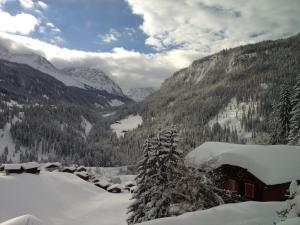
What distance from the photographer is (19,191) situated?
186ft

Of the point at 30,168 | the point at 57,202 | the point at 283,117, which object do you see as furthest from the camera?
the point at 30,168

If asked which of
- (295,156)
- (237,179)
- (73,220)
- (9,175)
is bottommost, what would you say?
(73,220)

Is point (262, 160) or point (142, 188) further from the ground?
point (262, 160)

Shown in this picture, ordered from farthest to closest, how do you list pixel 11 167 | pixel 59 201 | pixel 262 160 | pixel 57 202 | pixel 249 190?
Result: pixel 11 167, pixel 59 201, pixel 57 202, pixel 249 190, pixel 262 160

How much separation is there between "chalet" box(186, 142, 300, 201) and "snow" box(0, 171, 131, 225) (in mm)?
18298

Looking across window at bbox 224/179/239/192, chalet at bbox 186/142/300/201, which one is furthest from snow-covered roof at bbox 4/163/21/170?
window at bbox 224/179/239/192

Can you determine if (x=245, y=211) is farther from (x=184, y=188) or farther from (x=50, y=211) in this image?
(x=50, y=211)

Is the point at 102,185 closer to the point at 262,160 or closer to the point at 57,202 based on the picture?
the point at 57,202

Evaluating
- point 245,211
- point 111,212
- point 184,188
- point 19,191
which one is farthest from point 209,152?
point 19,191

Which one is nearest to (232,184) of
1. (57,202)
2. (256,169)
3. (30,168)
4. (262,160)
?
(256,169)

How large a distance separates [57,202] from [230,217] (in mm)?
49044

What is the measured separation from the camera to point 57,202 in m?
57.8

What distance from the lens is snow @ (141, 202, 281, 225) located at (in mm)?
12459

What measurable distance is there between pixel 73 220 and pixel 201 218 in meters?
42.3
